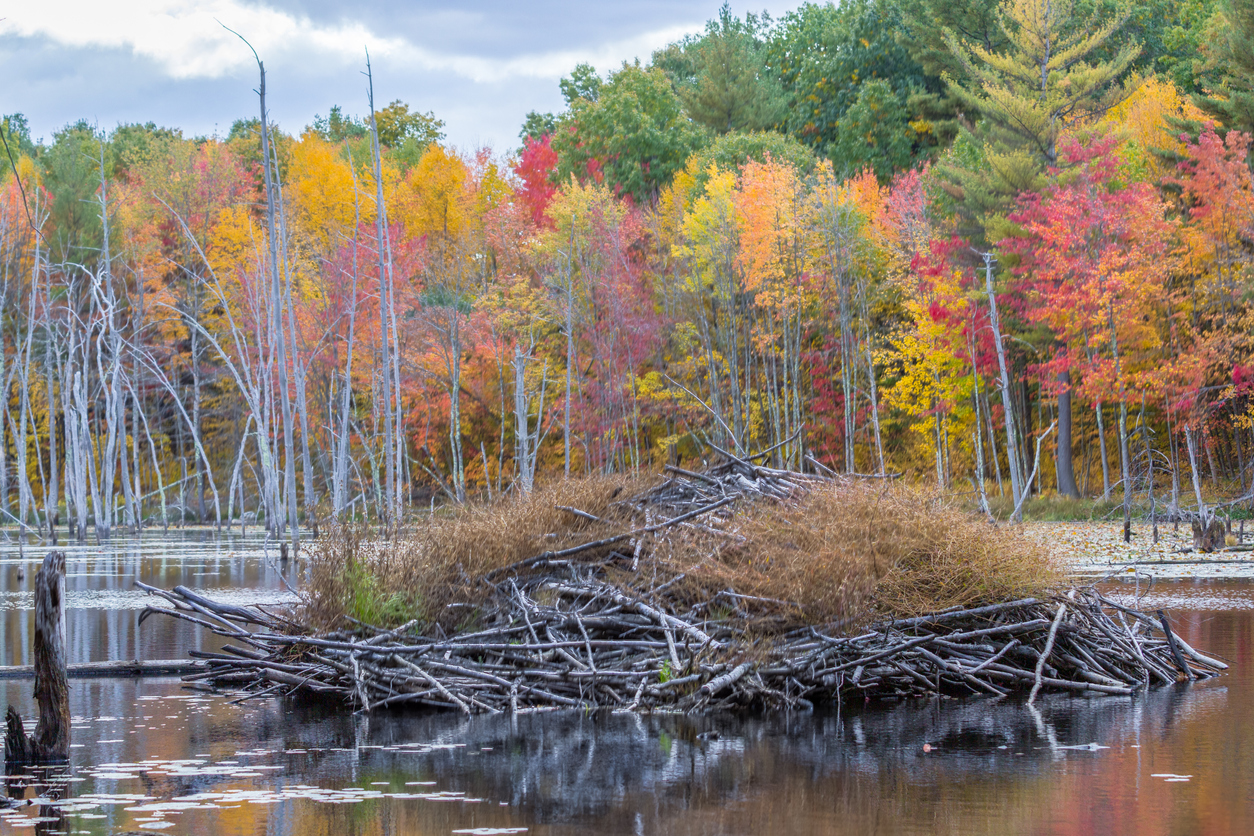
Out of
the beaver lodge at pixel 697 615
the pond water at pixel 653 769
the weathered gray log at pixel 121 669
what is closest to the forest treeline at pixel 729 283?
the weathered gray log at pixel 121 669

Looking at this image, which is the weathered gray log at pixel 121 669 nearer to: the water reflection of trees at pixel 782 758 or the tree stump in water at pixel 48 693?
the water reflection of trees at pixel 782 758

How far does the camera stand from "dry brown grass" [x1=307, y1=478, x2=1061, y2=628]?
456 inches

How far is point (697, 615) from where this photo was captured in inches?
475

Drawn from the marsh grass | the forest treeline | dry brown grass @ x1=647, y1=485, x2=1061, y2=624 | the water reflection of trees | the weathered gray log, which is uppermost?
the forest treeline

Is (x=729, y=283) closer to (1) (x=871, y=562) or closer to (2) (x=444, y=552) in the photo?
(2) (x=444, y=552)

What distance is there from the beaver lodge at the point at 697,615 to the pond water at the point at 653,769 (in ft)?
1.20

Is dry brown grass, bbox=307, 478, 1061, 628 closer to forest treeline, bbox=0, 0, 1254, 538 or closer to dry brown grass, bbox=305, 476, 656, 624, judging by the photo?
dry brown grass, bbox=305, 476, 656, 624

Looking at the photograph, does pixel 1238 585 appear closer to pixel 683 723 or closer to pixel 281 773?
pixel 683 723

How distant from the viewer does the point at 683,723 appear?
10734 mm

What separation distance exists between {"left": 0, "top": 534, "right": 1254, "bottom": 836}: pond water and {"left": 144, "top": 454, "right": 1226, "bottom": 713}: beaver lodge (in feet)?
1.20

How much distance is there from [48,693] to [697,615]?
5.48 meters

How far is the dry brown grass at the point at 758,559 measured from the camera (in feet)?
38.0

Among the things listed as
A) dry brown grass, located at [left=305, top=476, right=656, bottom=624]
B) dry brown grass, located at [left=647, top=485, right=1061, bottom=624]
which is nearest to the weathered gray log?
dry brown grass, located at [left=305, top=476, right=656, bottom=624]

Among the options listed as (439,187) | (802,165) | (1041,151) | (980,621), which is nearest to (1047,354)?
(1041,151)
